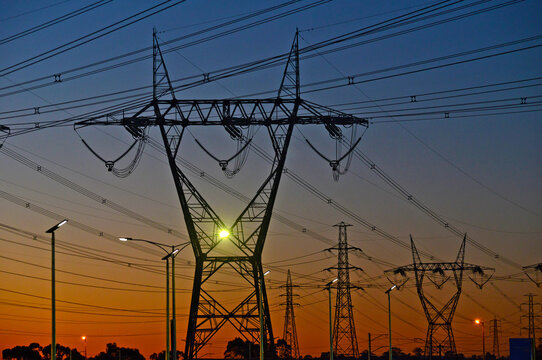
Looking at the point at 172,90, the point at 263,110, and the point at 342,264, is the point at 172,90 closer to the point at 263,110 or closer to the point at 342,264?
the point at 263,110

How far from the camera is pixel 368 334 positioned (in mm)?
151125

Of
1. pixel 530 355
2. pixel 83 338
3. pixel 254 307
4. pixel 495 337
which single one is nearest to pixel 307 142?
pixel 254 307

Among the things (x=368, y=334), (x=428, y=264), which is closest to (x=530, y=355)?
(x=428, y=264)

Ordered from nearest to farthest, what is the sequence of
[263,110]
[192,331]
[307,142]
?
[307,142] → [263,110] → [192,331]

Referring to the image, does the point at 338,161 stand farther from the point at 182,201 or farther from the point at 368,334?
the point at 368,334

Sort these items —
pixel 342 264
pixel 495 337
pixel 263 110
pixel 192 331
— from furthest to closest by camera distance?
pixel 495 337 < pixel 342 264 < pixel 192 331 < pixel 263 110

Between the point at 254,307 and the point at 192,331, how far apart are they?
5.98 metres

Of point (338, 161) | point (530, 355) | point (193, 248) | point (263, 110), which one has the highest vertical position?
point (263, 110)

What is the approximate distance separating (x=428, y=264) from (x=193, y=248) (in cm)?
6680

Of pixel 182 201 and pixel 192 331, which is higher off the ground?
pixel 182 201

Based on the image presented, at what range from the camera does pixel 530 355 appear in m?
119

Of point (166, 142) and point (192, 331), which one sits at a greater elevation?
point (166, 142)

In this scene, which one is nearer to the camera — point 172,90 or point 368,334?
point 172,90

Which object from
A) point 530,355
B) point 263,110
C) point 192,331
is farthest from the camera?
point 530,355
